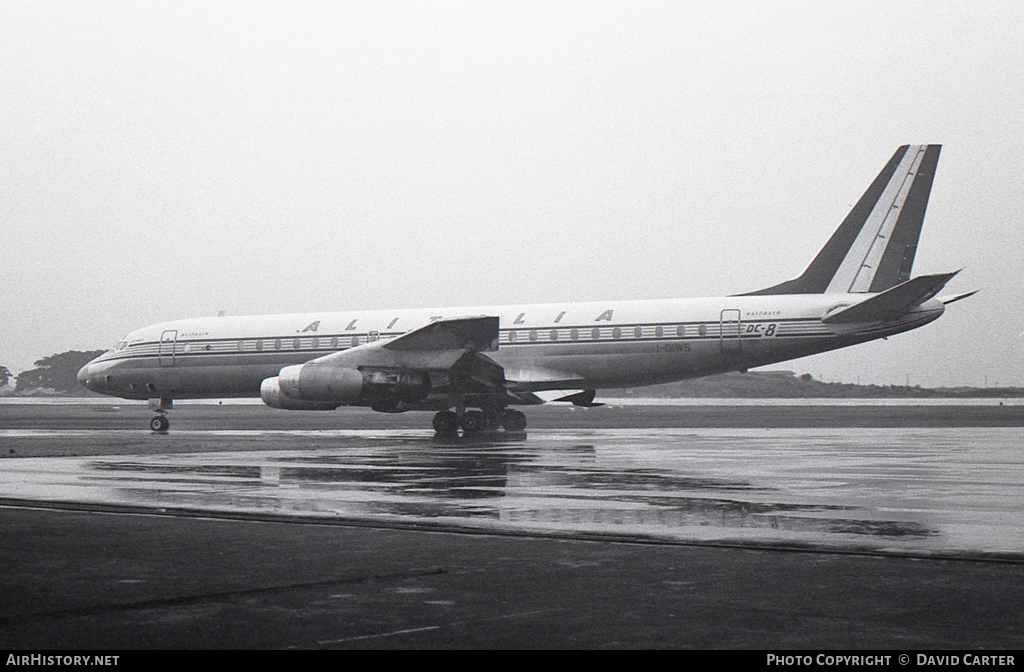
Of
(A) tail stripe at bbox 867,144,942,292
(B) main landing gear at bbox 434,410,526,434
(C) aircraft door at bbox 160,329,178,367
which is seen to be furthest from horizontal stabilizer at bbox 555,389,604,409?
(C) aircraft door at bbox 160,329,178,367

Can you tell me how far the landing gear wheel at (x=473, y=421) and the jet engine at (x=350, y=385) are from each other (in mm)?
1337

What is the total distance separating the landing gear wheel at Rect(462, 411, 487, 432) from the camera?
95.0 ft

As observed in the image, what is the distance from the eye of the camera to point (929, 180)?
2873 cm

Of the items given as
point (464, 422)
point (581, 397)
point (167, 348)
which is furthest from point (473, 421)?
point (167, 348)

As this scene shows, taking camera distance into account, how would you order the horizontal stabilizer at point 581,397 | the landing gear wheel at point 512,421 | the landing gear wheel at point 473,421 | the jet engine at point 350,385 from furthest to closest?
1. the horizontal stabilizer at point 581,397
2. the landing gear wheel at point 512,421
3. the landing gear wheel at point 473,421
4. the jet engine at point 350,385

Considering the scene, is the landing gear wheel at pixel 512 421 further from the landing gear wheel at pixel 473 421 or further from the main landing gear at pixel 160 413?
the main landing gear at pixel 160 413

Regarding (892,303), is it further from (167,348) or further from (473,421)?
(167,348)

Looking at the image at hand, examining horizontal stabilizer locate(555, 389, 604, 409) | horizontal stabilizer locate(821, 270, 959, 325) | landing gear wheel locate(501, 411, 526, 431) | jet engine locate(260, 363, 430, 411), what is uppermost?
horizontal stabilizer locate(821, 270, 959, 325)

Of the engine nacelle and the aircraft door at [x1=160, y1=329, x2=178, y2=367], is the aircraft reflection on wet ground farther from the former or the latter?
the aircraft door at [x1=160, y1=329, x2=178, y2=367]

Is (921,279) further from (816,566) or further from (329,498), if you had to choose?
(816,566)

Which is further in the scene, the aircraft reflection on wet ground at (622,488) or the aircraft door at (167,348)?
the aircraft door at (167,348)

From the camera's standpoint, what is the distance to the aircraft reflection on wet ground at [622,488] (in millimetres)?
9227

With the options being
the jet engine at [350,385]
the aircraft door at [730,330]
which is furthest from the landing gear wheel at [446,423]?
the aircraft door at [730,330]

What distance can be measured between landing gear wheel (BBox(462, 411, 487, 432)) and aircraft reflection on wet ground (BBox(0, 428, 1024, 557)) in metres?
6.16
